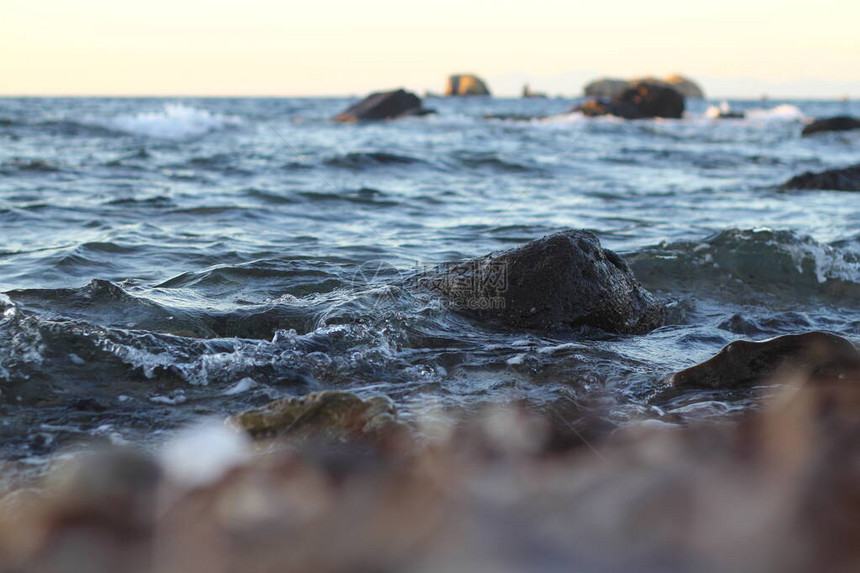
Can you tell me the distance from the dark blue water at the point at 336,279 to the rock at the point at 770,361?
Result: 0.51 ft

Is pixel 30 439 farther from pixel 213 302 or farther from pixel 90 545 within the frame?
pixel 213 302

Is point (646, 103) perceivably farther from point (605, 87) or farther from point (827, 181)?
point (605, 87)

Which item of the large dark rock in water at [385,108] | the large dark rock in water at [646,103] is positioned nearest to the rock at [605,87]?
the large dark rock in water at [646,103]

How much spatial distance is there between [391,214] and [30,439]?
5373mm

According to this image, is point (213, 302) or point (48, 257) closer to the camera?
point (213, 302)

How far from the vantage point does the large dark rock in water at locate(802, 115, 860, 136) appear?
77.7ft

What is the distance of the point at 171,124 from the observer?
2045 centimetres

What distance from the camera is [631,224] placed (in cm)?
726

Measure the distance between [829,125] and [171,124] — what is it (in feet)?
65.5

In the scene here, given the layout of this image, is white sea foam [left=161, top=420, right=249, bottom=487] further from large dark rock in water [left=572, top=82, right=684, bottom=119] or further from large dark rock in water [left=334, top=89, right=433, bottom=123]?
large dark rock in water [left=572, top=82, right=684, bottom=119]

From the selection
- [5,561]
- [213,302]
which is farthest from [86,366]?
[5,561]

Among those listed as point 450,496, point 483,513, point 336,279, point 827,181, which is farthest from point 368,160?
point 483,513

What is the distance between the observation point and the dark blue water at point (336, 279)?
3.01 metres

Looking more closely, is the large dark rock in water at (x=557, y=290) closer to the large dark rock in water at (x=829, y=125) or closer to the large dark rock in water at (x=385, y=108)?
the large dark rock in water at (x=829, y=125)
